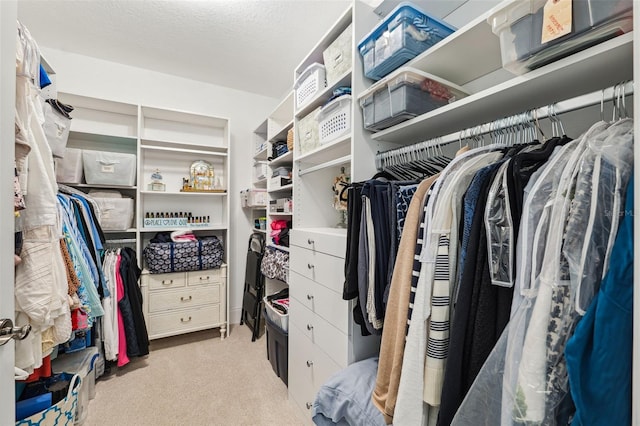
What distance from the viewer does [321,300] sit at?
1.48 metres

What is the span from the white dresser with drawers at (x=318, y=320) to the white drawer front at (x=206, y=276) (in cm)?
125

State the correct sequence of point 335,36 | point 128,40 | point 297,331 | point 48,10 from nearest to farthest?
point 335,36
point 297,331
point 48,10
point 128,40

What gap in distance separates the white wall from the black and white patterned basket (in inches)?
8.4

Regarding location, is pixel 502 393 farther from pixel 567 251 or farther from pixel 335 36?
pixel 335 36

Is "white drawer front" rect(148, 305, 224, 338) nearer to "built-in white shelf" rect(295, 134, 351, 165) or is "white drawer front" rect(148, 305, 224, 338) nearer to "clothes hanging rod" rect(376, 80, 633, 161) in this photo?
"built-in white shelf" rect(295, 134, 351, 165)

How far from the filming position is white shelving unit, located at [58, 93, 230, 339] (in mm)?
2504

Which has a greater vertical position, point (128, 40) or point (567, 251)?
point (128, 40)

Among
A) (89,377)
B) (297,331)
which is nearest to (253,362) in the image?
(297,331)

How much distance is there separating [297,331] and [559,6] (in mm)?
1787

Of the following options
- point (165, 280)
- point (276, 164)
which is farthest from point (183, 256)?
point (276, 164)

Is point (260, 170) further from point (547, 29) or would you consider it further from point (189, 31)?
point (547, 29)

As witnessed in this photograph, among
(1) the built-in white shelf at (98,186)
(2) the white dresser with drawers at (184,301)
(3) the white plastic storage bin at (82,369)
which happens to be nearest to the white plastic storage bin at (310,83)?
(1) the built-in white shelf at (98,186)

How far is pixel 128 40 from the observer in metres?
2.30

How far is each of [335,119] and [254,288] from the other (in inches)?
78.6
